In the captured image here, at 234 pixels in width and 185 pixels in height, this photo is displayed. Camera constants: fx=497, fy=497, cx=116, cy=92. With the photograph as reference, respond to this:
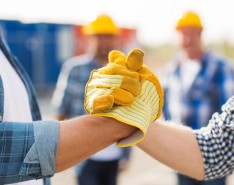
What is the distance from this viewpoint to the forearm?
5.25ft

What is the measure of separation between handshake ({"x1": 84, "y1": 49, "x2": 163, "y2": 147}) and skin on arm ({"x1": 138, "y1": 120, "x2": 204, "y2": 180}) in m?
0.43

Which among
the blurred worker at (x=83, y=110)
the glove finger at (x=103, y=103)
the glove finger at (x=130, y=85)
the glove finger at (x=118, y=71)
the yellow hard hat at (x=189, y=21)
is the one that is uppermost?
the yellow hard hat at (x=189, y=21)

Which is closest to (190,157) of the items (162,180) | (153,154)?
(153,154)

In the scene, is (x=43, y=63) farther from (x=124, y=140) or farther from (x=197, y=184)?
(x=124, y=140)

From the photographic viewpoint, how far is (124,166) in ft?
16.3

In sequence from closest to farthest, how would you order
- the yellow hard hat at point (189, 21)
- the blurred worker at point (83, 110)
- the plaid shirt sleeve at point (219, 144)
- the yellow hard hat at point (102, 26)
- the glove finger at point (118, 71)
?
the glove finger at point (118, 71) < the plaid shirt sleeve at point (219, 144) < the blurred worker at point (83, 110) < the yellow hard hat at point (102, 26) < the yellow hard hat at point (189, 21)

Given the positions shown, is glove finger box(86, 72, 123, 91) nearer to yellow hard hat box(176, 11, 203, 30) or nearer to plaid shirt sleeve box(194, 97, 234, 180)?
plaid shirt sleeve box(194, 97, 234, 180)

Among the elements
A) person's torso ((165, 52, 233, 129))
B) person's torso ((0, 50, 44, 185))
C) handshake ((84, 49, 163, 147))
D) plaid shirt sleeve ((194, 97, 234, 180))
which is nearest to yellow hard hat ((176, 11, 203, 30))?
person's torso ((165, 52, 233, 129))

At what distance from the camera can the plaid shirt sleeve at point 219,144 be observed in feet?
7.23

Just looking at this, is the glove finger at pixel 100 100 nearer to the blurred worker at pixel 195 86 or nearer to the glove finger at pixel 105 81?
the glove finger at pixel 105 81

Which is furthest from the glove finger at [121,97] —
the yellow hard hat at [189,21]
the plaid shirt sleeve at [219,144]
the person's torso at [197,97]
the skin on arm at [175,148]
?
the yellow hard hat at [189,21]

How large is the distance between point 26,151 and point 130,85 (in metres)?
0.41

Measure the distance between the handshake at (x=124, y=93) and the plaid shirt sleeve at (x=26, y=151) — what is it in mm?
184

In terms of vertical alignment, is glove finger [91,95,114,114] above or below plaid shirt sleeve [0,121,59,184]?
above
